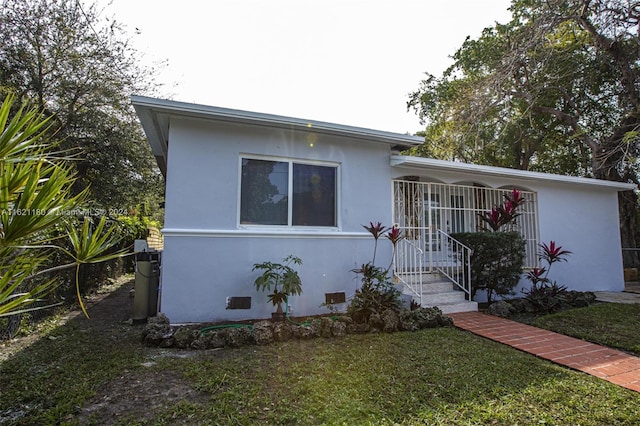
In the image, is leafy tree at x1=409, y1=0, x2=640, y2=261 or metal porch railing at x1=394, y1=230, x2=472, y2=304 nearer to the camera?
metal porch railing at x1=394, y1=230, x2=472, y2=304

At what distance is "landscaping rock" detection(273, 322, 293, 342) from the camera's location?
436cm

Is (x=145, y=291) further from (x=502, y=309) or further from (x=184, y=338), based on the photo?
(x=502, y=309)

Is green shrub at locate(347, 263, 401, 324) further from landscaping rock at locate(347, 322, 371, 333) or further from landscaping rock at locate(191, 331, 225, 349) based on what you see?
landscaping rock at locate(191, 331, 225, 349)

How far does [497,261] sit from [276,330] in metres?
4.47

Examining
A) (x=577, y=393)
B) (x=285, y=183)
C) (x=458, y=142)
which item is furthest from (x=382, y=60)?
(x=577, y=393)

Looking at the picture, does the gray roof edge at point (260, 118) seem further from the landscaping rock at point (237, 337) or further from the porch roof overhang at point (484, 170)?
the landscaping rock at point (237, 337)

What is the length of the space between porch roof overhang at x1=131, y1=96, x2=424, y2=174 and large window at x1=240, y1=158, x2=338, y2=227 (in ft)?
2.13

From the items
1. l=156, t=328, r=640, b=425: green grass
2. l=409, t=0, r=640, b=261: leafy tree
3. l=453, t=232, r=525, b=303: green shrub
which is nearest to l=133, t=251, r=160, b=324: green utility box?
l=156, t=328, r=640, b=425: green grass

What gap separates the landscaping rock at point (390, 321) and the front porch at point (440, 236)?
1.13 m

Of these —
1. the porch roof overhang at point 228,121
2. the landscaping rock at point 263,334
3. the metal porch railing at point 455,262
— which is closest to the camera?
the landscaping rock at point 263,334

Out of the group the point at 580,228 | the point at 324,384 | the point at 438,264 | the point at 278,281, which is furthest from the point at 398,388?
the point at 580,228

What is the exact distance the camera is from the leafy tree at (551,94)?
9773 millimetres

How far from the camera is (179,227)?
5145 millimetres

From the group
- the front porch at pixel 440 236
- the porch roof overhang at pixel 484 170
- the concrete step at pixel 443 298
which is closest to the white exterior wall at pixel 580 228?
the porch roof overhang at pixel 484 170
